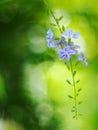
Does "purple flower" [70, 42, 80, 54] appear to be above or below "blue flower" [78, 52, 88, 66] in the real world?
above

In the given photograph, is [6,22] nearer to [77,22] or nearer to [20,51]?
[20,51]

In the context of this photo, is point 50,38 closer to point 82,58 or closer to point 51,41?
point 51,41

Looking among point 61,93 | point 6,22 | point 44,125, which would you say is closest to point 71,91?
point 61,93

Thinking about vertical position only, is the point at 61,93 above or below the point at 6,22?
below

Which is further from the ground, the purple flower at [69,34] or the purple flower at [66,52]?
the purple flower at [69,34]
